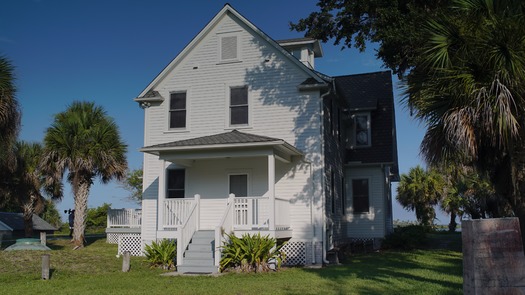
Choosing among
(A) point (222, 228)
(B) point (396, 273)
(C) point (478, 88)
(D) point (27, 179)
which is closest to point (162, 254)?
(A) point (222, 228)

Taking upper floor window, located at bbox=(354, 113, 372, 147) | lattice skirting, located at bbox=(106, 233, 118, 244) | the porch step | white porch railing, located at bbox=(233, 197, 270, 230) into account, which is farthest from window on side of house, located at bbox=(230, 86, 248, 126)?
lattice skirting, located at bbox=(106, 233, 118, 244)

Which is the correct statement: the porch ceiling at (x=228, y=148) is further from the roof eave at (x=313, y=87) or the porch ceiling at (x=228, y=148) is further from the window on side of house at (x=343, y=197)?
the window on side of house at (x=343, y=197)

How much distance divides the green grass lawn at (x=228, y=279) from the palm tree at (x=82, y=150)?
238 inches

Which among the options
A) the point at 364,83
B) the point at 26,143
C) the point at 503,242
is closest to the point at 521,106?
the point at 503,242

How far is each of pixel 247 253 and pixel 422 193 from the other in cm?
2551

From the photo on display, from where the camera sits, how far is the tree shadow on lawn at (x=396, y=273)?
1127 centimetres

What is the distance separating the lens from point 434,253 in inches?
805

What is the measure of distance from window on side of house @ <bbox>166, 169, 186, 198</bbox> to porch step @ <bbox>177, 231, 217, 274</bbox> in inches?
120

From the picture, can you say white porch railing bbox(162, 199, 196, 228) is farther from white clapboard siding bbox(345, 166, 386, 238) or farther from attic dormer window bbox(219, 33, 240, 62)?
white clapboard siding bbox(345, 166, 386, 238)

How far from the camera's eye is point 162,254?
16.3 metres

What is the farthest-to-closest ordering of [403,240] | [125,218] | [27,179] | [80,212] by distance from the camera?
[27,179]
[125,218]
[80,212]
[403,240]

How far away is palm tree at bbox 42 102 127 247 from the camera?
23.4m

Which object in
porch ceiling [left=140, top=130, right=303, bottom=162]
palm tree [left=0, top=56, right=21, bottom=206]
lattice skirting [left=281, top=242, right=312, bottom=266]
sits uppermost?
palm tree [left=0, top=56, right=21, bottom=206]

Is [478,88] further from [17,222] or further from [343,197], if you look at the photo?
[17,222]
